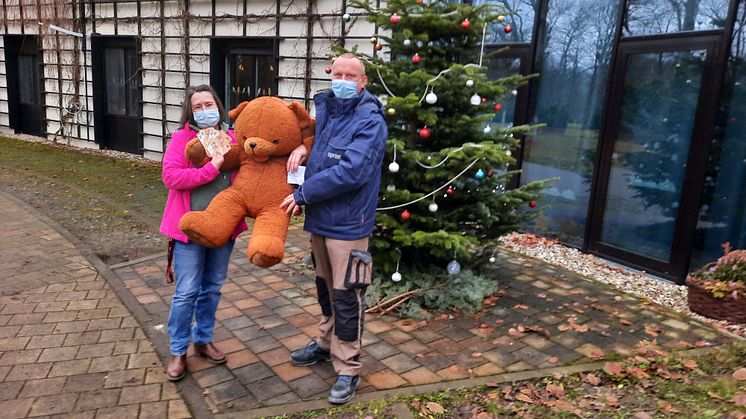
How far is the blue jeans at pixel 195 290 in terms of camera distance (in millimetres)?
3367

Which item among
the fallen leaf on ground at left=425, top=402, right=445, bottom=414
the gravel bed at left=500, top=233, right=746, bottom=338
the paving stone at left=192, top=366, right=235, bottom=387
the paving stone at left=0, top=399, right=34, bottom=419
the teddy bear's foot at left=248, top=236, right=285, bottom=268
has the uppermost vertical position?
the teddy bear's foot at left=248, top=236, right=285, bottom=268

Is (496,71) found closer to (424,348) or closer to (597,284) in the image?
(597,284)

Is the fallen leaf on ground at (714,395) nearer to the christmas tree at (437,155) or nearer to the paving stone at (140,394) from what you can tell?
the christmas tree at (437,155)

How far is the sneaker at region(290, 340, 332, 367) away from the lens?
145 inches

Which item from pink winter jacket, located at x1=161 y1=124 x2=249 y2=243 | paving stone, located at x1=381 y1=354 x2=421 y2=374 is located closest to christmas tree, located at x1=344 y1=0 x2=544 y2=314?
paving stone, located at x1=381 y1=354 x2=421 y2=374

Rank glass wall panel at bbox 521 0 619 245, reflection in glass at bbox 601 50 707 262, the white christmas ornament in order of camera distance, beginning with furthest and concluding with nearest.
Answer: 1. glass wall panel at bbox 521 0 619 245
2. reflection in glass at bbox 601 50 707 262
3. the white christmas ornament

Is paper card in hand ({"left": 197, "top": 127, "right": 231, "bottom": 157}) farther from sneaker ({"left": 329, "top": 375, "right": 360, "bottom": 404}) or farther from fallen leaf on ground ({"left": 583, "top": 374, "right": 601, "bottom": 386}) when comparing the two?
fallen leaf on ground ({"left": 583, "top": 374, "right": 601, "bottom": 386})

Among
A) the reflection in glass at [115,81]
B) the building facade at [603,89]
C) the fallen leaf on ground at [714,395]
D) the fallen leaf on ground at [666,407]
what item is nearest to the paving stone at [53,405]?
the fallen leaf on ground at [666,407]

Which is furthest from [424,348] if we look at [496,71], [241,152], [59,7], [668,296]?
[59,7]

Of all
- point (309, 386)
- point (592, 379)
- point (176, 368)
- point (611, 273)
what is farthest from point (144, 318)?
point (611, 273)

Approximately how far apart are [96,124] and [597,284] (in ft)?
38.7

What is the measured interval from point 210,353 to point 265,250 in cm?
99

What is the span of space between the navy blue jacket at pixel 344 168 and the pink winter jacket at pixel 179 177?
556 millimetres

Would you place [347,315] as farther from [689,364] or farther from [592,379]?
[689,364]
